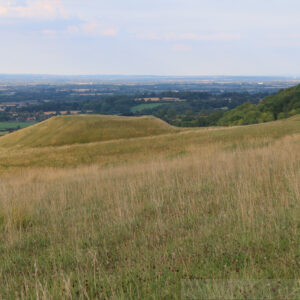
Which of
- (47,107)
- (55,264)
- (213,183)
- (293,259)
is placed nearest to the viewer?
(293,259)

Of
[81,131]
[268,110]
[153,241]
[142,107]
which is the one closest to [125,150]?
[81,131]

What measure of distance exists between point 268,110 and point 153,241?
299ft

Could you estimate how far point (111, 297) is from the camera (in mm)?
3508

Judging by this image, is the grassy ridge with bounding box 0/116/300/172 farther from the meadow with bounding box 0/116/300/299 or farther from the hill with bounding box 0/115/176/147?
the meadow with bounding box 0/116/300/299

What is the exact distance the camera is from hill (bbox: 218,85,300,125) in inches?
3306

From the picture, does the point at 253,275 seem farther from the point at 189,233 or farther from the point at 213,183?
the point at 213,183

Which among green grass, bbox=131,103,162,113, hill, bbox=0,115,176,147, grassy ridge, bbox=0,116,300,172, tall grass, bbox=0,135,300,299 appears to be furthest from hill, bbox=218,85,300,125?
tall grass, bbox=0,135,300,299

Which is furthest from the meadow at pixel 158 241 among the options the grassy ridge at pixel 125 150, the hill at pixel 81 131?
the hill at pixel 81 131

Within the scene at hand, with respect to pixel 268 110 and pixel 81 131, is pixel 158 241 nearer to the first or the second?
pixel 81 131

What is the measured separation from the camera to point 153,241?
16.7 ft

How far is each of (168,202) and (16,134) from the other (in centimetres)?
4007

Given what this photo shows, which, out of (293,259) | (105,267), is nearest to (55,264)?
(105,267)

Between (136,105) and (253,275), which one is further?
(136,105)

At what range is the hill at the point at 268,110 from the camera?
84.0 meters
